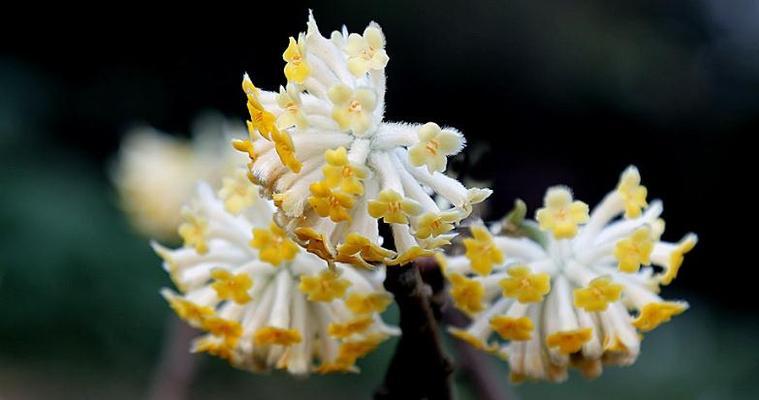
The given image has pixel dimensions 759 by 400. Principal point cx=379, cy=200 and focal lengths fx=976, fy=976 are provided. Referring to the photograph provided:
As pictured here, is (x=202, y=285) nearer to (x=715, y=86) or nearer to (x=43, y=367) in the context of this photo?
(x=43, y=367)

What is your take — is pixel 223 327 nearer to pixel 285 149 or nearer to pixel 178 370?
pixel 285 149

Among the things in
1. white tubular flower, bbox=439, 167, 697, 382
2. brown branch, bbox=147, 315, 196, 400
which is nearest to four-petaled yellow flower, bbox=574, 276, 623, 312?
white tubular flower, bbox=439, 167, 697, 382

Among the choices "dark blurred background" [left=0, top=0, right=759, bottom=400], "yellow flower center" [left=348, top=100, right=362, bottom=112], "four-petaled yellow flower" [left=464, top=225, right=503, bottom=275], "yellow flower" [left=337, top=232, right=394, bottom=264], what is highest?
"dark blurred background" [left=0, top=0, right=759, bottom=400]

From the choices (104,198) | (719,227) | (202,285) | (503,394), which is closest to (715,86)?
(719,227)

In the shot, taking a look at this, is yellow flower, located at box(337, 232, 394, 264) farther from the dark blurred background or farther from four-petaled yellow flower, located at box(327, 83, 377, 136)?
the dark blurred background

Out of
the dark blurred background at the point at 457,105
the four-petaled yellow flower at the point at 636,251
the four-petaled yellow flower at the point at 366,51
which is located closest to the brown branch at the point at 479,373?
the four-petaled yellow flower at the point at 636,251
